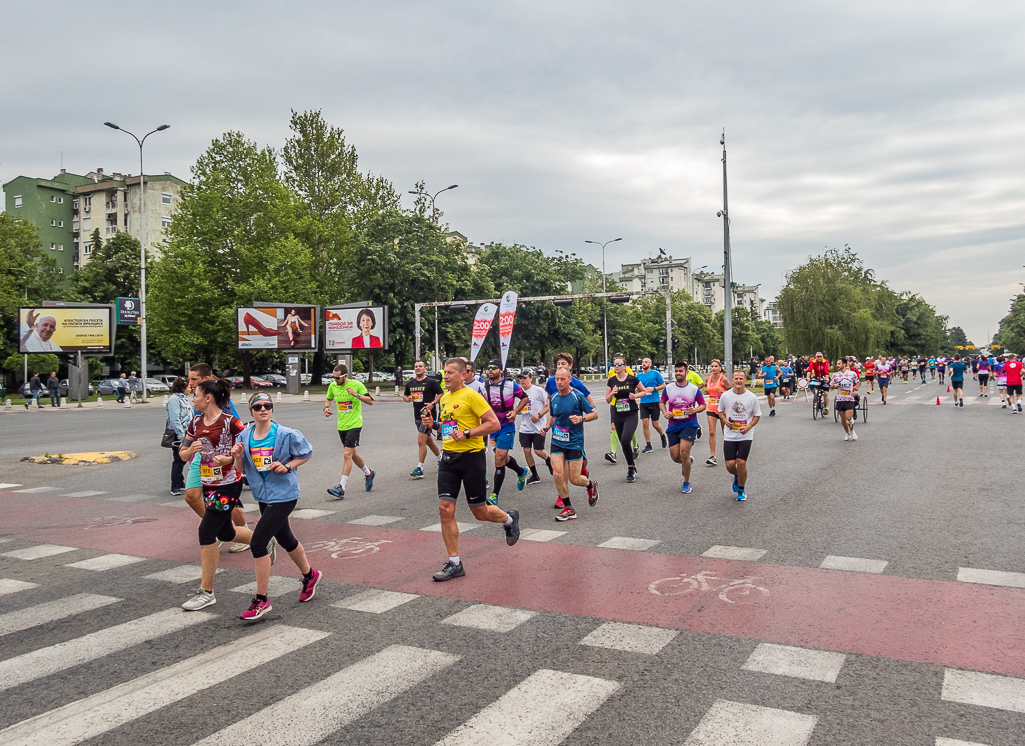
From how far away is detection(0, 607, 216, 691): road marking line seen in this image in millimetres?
4320

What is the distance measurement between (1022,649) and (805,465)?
317 inches

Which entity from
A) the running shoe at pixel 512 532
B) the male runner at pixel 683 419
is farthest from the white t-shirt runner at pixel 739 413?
the running shoe at pixel 512 532

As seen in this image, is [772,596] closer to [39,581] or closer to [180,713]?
[180,713]

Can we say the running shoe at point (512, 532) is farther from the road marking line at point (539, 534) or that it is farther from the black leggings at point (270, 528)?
the black leggings at point (270, 528)

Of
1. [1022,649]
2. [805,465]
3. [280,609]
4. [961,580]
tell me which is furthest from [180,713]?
[805,465]

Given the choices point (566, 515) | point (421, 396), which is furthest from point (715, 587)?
point (421, 396)

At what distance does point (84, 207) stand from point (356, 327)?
53.7 meters

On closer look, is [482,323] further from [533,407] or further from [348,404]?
[348,404]

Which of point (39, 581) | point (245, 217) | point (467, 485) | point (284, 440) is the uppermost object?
point (245, 217)

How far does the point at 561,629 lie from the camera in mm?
4859

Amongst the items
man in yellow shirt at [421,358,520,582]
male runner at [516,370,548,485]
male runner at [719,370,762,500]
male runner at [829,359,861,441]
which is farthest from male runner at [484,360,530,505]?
male runner at [829,359,861,441]

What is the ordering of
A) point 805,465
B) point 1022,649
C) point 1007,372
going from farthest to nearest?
point 1007,372 → point 805,465 → point 1022,649

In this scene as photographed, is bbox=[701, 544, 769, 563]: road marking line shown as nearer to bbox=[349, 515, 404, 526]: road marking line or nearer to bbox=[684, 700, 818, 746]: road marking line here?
bbox=[684, 700, 818, 746]: road marking line

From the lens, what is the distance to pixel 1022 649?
14.5 feet
